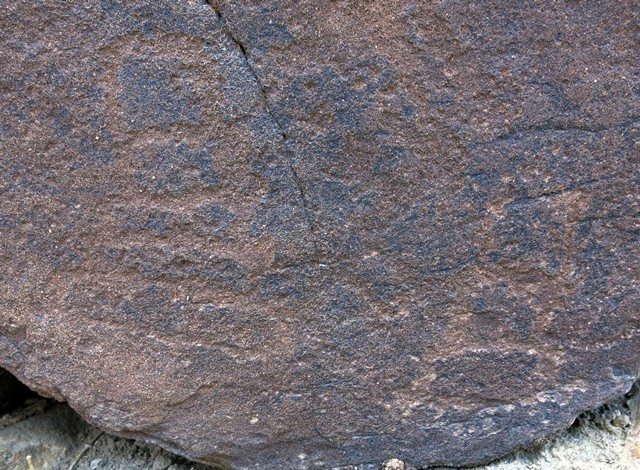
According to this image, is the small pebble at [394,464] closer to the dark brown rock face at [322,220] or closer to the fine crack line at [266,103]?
the dark brown rock face at [322,220]

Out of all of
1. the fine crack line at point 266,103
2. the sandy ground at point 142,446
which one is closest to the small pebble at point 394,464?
the sandy ground at point 142,446

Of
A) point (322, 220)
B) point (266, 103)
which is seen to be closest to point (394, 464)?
point (322, 220)

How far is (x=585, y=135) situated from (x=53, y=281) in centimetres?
72

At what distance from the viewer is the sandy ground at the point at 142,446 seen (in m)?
0.97

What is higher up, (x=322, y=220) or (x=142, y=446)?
(x=322, y=220)

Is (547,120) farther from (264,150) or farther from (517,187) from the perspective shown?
(264,150)

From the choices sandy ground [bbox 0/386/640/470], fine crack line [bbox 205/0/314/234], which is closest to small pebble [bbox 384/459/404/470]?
sandy ground [bbox 0/386/640/470]

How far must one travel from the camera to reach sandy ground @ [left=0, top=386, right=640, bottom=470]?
969mm

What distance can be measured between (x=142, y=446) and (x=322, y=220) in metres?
0.53

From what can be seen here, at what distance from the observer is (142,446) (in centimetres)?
105

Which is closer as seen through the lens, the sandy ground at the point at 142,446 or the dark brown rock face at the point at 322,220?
the dark brown rock face at the point at 322,220

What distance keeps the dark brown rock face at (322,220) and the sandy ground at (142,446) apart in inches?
2.7

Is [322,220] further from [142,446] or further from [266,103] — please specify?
[142,446]

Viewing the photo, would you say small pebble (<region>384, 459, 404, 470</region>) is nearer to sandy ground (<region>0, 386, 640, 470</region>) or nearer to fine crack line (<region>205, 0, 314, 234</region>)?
sandy ground (<region>0, 386, 640, 470</region>)
